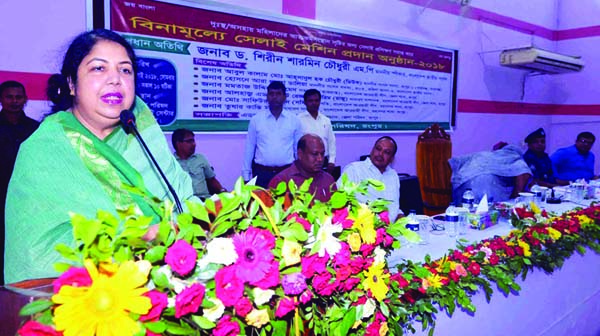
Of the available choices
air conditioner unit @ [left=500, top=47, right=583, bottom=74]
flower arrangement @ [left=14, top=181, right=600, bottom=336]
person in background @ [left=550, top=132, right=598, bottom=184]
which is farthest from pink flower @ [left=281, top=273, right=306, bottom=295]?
air conditioner unit @ [left=500, top=47, right=583, bottom=74]

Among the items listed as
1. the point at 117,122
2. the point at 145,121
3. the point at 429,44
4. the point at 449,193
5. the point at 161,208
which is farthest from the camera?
the point at 429,44

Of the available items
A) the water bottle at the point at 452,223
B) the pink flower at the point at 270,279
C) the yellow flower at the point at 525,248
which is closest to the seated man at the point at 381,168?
the water bottle at the point at 452,223

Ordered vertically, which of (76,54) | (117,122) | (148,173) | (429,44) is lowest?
(148,173)

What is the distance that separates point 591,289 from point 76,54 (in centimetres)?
256

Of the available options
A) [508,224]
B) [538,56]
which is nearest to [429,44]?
[538,56]

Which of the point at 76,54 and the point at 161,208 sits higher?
the point at 76,54

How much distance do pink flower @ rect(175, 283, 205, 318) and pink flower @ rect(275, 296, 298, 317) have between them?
139 millimetres

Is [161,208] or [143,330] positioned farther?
[161,208]

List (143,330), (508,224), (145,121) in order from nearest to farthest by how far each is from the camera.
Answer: (143,330), (145,121), (508,224)

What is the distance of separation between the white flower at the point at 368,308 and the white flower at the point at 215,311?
29 cm

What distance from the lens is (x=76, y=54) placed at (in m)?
1.07

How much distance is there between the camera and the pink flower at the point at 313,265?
0.75 metres

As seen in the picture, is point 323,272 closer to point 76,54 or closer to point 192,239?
point 192,239

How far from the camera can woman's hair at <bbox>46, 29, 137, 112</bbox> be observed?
107 cm
